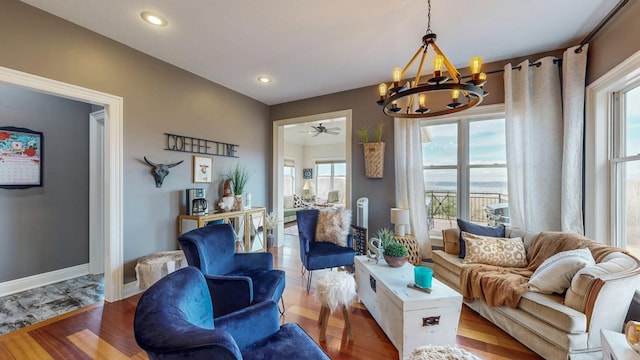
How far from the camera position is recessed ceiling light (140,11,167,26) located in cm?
222

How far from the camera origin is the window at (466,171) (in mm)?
3324

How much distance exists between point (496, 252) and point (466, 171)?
1.29 meters

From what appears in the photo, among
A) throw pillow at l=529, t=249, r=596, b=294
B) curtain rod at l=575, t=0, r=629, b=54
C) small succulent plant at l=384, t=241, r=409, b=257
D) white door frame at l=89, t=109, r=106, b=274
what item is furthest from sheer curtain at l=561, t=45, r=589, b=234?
white door frame at l=89, t=109, r=106, b=274

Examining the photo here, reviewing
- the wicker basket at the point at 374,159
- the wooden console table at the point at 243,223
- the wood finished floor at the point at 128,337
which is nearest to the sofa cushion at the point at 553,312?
the wood finished floor at the point at 128,337

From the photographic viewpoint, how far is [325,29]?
2434 mm

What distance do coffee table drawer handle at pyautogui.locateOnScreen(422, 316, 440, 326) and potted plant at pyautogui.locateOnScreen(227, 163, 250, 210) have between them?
292 centimetres

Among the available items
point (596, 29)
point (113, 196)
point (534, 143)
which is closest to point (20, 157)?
point (113, 196)

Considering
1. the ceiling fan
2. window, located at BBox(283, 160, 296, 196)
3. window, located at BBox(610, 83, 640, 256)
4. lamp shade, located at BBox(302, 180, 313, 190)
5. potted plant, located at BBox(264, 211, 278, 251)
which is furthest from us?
lamp shade, located at BBox(302, 180, 313, 190)

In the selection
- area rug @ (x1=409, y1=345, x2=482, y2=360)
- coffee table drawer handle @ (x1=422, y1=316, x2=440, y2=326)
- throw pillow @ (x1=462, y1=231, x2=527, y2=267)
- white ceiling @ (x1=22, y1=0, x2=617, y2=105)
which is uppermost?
white ceiling @ (x1=22, y1=0, x2=617, y2=105)

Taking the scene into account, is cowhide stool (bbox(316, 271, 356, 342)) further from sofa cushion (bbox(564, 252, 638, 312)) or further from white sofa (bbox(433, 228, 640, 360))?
sofa cushion (bbox(564, 252, 638, 312))

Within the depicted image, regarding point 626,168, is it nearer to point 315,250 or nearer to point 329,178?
point 315,250

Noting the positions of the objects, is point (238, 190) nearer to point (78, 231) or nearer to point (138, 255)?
point (138, 255)

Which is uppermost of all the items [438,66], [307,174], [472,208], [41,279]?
[438,66]

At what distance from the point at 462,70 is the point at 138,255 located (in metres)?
4.60
